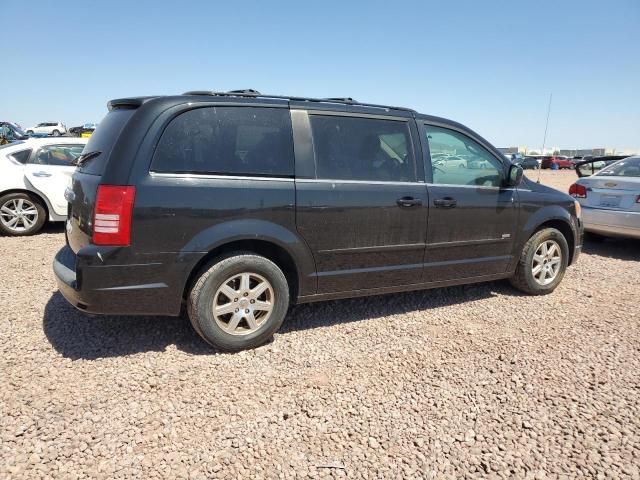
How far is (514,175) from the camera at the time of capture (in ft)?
14.0

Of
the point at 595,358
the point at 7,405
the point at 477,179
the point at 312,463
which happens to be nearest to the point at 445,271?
the point at 477,179

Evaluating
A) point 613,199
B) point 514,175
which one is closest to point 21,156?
point 514,175

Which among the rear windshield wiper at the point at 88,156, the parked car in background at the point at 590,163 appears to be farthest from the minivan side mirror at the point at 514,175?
the parked car in background at the point at 590,163

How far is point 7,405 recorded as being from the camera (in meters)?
2.54

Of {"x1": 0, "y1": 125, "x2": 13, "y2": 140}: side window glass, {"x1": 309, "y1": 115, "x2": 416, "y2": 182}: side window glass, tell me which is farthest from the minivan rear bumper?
{"x1": 0, "y1": 125, "x2": 13, "y2": 140}: side window glass

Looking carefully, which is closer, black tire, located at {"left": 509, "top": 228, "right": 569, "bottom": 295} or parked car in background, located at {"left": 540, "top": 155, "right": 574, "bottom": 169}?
black tire, located at {"left": 509, "top": 228, "right": 569, "bottom": 295}

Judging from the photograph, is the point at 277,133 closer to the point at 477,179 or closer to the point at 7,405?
the point at 477,179

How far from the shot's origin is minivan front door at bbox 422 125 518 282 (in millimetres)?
3936

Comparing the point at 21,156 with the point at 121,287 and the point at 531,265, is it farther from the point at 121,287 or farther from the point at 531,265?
the point at 531,265

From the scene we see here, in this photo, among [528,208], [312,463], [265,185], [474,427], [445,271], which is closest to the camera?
[312,463]

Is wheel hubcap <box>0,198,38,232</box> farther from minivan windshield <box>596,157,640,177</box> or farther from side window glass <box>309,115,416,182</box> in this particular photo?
minivan windshield <box>596,157,640,177</box>

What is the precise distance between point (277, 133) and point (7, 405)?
244cm

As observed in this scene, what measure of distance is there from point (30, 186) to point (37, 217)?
1.62 ft

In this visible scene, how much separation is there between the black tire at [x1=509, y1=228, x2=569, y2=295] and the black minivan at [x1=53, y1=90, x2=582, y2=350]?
0.49 metres
